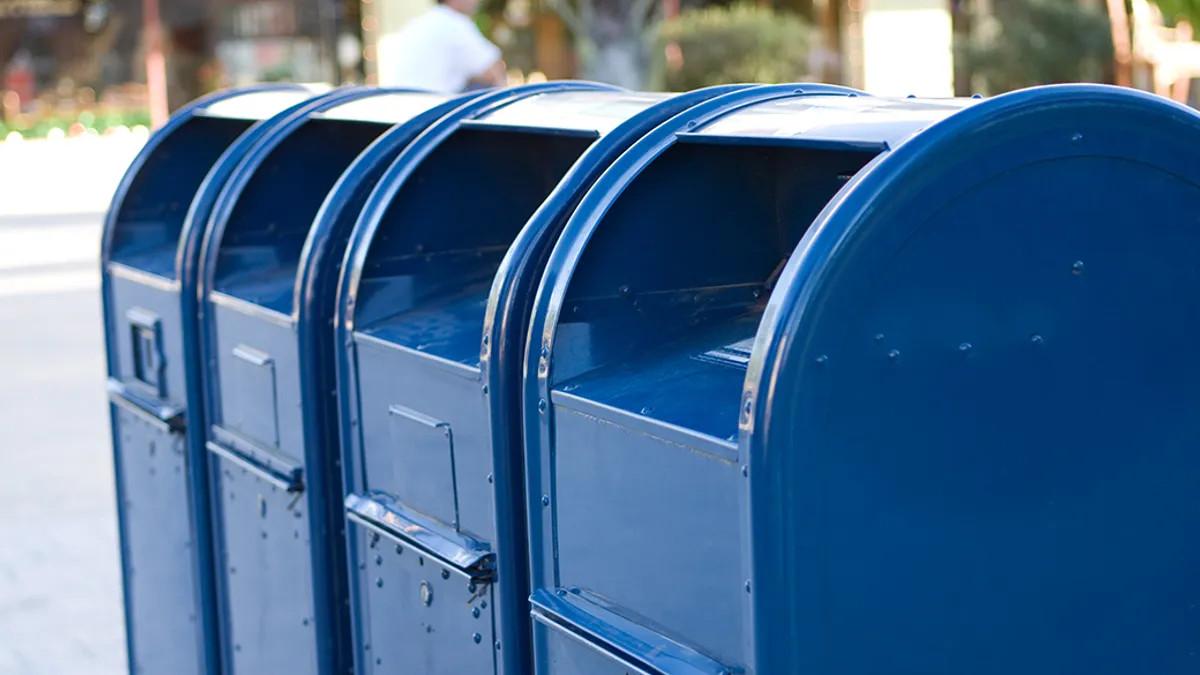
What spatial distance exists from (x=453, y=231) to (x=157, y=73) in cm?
2037

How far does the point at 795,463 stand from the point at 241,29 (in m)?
21.2

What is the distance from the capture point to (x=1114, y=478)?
6.75 feet

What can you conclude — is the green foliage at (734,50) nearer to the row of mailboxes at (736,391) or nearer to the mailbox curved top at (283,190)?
the mailbox curved top at (283,190)

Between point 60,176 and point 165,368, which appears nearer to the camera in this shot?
point 165,368

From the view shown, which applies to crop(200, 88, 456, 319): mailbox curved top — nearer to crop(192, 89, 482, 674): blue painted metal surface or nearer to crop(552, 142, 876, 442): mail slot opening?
crop(192, 89, 482, 674): blue painted metal surface

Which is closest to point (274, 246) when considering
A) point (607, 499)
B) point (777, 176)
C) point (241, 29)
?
point (777, 176)

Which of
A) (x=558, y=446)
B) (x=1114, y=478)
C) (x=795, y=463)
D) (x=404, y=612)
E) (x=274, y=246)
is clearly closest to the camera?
(x=795, y=463)

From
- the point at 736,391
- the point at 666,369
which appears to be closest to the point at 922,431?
the point at 736,391

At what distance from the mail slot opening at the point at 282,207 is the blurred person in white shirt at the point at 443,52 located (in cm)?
246

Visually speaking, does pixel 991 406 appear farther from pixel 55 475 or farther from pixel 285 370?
pixel 55 475

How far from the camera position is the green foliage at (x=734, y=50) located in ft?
52.3

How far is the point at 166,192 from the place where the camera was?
4.30 meters

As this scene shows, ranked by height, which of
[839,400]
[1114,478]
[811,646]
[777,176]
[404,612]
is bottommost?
[404,612]

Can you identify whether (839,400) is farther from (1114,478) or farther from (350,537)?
(350,537)
